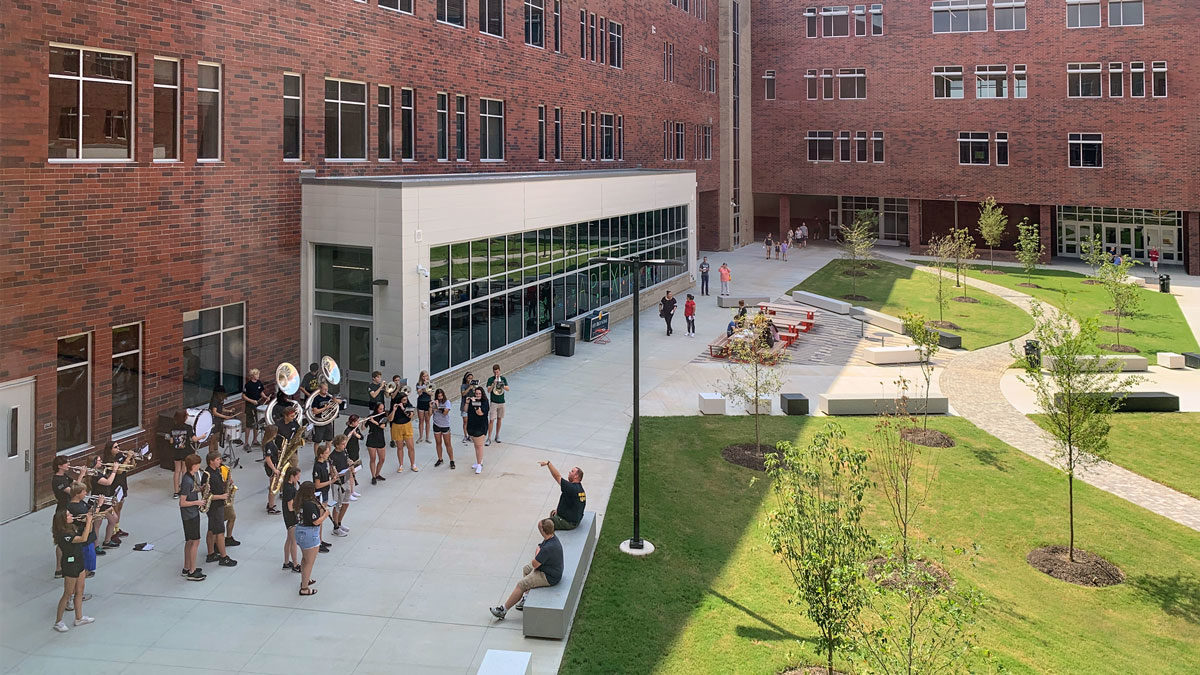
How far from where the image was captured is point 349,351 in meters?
20.5

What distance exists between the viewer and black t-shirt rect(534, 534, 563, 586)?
35.9 feet

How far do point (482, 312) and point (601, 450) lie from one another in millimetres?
6476

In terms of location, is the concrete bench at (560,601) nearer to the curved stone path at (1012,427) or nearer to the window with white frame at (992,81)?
the curved stone path at (1012,427)

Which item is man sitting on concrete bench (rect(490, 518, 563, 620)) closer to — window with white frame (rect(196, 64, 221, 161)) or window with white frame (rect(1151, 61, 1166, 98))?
window with white frame (rect(196, 64, 221, 161))

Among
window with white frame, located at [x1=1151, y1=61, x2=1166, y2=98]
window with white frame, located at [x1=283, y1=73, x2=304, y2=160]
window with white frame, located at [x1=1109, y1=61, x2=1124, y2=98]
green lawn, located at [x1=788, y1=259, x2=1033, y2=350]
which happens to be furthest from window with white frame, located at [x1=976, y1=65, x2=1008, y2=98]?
window with white frame, located at [x1=283, y1=73, x2=304, y2=160]

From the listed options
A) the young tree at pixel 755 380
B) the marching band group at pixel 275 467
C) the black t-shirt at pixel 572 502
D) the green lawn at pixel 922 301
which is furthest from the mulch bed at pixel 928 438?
the green lawn at pixel 922 301

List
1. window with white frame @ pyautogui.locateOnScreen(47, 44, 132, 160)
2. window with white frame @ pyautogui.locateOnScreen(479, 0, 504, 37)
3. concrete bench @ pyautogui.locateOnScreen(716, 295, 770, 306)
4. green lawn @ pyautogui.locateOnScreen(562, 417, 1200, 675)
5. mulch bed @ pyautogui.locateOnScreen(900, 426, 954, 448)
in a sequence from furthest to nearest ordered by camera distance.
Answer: concrete bench @ pyautogui.locateOnScreen(716, 295, 770, 306), window with white frame @ pyautogui.locateOnScreen(479, 0, 504, 37), mulch bed @ pyautogui.locateOnScreen(900, 426, 954, 448), window with white frame @ pyautogui.locateOnScreen(47, 44, 132, 160), green lawn @ pyautogui.locateOnScreen(562, 417, 1200, 675)

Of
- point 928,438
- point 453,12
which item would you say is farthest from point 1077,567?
point 453,12

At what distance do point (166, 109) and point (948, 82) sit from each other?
4901 cm

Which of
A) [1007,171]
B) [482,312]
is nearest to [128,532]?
[482,312]

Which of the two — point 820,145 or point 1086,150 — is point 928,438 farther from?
point 820,145

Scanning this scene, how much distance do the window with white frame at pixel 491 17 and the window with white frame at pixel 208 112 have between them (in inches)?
429

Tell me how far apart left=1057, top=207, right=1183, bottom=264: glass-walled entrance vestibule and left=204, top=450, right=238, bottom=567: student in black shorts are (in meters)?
51.8

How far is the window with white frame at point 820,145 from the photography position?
191 feet
